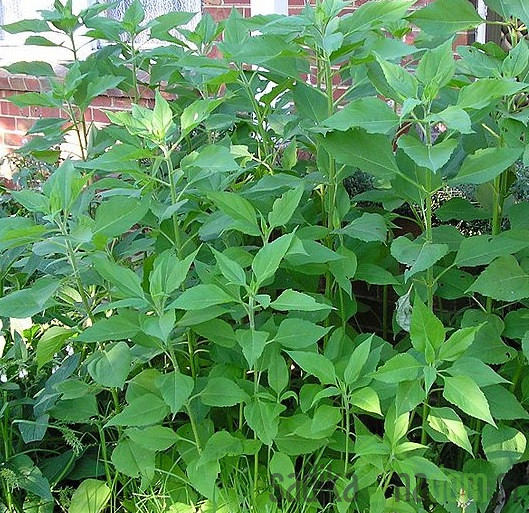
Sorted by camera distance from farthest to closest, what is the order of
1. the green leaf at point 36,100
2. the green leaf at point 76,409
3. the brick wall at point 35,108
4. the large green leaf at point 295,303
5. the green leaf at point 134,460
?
the brick wall at point 35,108, the green leaf at point 36,100, the green leaf at point 76,409, the green leaf at point 134,460, the large green leaf at point 295,303

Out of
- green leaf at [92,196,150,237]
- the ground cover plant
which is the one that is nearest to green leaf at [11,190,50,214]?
the ground cover plant

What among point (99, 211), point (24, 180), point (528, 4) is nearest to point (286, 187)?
point (99, 211)

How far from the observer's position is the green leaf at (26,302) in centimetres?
174

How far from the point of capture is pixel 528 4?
5.74 ft

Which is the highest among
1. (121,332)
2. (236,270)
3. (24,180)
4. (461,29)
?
(461,29)

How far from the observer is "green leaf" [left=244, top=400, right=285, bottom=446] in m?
1.74

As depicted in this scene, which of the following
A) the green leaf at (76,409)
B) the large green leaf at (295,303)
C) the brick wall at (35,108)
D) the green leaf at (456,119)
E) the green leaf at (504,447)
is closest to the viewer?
the green leaf at (456,119)

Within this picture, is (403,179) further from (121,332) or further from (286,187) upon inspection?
(121,332)

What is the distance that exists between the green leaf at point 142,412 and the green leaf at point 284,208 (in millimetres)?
429

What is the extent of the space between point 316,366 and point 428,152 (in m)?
0.46

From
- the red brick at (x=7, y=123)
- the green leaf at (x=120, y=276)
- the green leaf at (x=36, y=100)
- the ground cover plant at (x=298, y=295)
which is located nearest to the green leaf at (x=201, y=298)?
the ground cover plant at (x=298, y=295)

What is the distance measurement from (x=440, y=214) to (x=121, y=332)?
30.8 inches

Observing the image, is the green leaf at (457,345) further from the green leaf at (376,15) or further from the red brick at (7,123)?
the red brick at (7,123)

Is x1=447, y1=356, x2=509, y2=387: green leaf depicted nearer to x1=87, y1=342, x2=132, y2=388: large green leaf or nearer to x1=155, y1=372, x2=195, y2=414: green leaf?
x1=155, y1=372, x2=195, y2=414: green leaf
